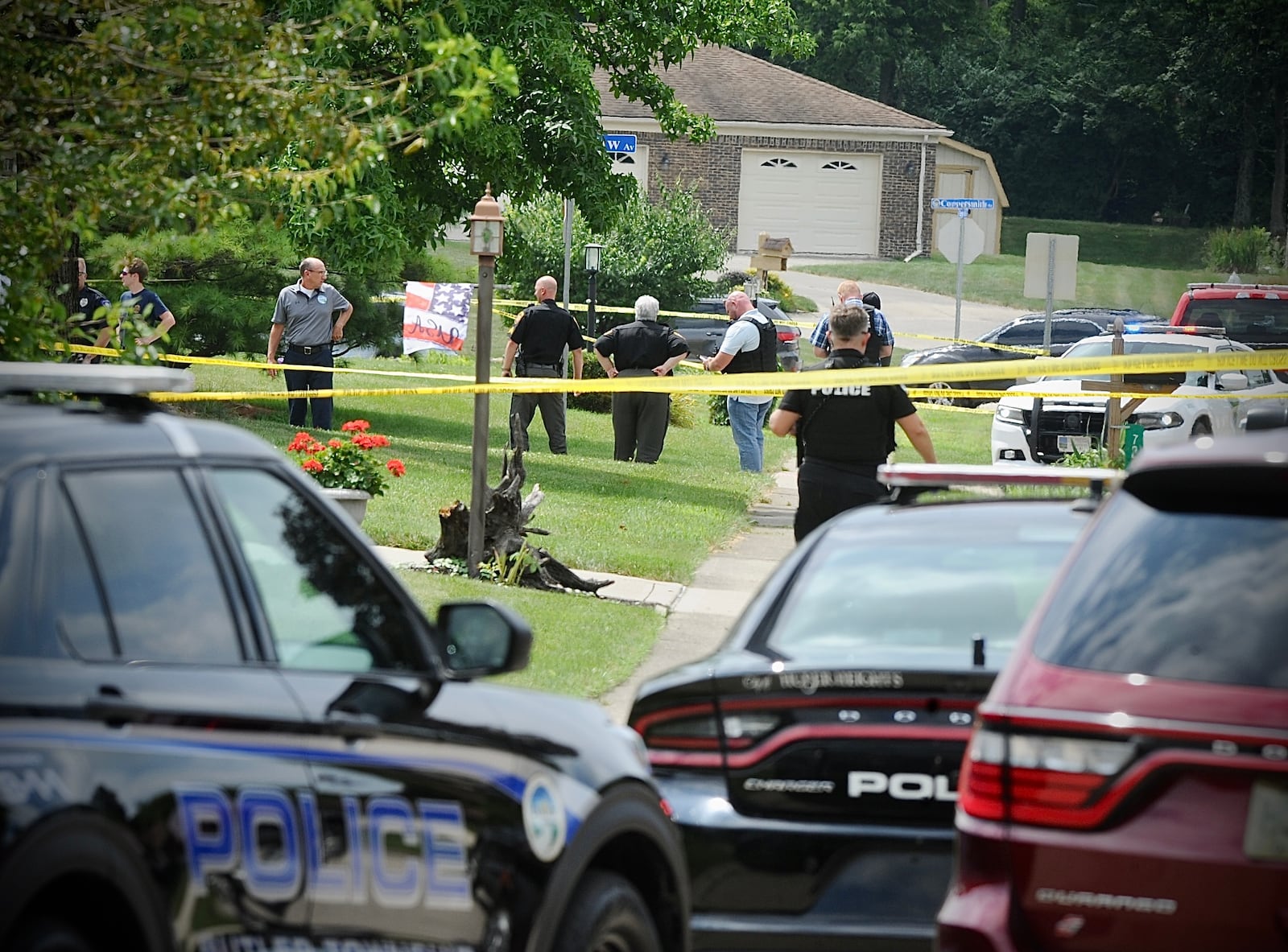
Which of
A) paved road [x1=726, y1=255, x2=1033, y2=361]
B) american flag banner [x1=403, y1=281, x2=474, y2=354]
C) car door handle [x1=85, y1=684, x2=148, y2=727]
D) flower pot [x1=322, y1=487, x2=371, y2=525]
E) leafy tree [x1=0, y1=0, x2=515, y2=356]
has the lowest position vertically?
paved road [x1=726, y1=255, x2=1033, y2=361]

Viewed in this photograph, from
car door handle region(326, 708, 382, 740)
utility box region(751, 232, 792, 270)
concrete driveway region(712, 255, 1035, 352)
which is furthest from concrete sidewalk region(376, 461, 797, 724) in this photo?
concrete driveway region(712, 255, 1035, 352)

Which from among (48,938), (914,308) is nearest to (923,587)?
(48,938)

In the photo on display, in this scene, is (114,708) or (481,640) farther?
(481,640)

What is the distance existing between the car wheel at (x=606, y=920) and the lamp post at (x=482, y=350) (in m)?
7.81

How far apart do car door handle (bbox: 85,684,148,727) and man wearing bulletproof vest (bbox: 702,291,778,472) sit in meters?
15.7

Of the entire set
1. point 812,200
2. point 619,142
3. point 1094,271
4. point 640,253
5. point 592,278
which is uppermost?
point 619,142

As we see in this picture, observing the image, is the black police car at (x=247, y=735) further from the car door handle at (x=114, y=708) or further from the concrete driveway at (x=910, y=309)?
the concrete driveway at (x=910, y=309)

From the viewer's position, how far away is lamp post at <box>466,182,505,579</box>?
40.1ft

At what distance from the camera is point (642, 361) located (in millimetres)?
19984

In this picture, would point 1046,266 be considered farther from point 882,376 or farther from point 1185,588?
point 1185,588

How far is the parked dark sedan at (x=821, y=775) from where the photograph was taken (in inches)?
210

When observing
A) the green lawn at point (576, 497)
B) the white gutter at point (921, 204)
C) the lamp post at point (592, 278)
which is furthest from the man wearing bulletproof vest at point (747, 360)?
the white gutter at point (921, 204)

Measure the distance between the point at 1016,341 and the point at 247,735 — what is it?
32600 mm

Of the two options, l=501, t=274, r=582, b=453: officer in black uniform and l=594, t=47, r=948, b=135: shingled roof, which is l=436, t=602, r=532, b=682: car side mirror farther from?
l=594, t=47, r=948, b=135: shingled roof
